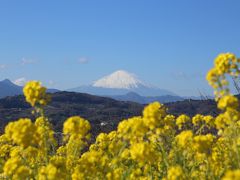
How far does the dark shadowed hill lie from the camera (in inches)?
1710

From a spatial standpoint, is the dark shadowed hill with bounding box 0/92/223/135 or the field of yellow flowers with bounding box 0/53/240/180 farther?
the dark shadowed hill with bounding box 0/92/223/135

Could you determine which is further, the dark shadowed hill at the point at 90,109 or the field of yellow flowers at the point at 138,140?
the dark shadowed hill at the point at 90,109

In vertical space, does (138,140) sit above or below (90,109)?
above

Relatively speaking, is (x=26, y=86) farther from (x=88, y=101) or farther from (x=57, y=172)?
(x=88, y=101)

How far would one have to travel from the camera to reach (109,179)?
587cm

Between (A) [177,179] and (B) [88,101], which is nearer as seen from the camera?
(A) [177,179]

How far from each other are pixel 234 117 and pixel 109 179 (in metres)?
1.72

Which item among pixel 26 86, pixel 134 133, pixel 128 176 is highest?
pixel 26 86

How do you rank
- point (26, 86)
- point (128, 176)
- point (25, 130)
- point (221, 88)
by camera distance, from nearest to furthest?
1. point (25, 130)
2. point (221, 88)
3. point (26, 86)
4. point (128, 176)

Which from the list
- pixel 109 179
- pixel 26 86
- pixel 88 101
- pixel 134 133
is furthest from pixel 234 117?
pixel 88 101

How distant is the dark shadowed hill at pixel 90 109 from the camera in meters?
43.4

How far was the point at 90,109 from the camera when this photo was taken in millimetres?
65438

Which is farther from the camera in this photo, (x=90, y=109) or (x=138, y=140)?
(x=90, y=109)

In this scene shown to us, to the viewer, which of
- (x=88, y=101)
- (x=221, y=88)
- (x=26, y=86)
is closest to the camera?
(x=221, y=88)
